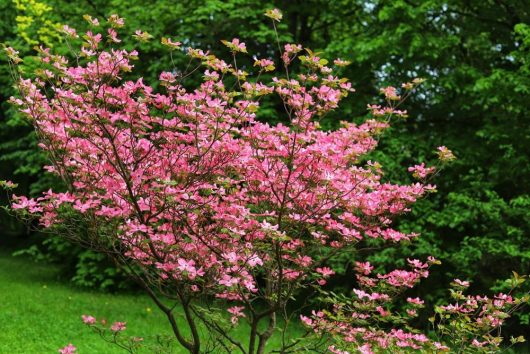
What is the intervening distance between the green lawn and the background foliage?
67 cm

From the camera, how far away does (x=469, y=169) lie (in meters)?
8.95

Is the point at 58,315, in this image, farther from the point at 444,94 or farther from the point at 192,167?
the point at 444,94

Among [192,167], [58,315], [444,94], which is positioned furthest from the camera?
[444,94]

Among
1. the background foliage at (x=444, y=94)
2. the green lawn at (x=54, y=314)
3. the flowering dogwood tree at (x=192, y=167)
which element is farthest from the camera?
the background foliage at (x=444, y=94)

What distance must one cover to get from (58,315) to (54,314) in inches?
3.1

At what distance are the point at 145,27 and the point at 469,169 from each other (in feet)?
19.1

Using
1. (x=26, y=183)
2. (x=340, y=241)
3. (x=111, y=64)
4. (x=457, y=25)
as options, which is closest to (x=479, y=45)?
(x=457, y=25)

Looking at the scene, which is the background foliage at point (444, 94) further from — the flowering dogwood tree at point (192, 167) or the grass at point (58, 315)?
the flowering dogwood tree at point (192, 167)

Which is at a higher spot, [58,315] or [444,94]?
[444,94]

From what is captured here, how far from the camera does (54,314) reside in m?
8.62

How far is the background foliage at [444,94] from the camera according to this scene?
8109mm

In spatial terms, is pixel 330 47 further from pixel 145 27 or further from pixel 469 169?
pixel 145 27

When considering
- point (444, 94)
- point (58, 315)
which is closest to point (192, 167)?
point (58, 315)

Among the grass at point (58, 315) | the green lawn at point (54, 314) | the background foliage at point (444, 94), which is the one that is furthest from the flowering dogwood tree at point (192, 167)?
the background foliage at point (444, 94)
